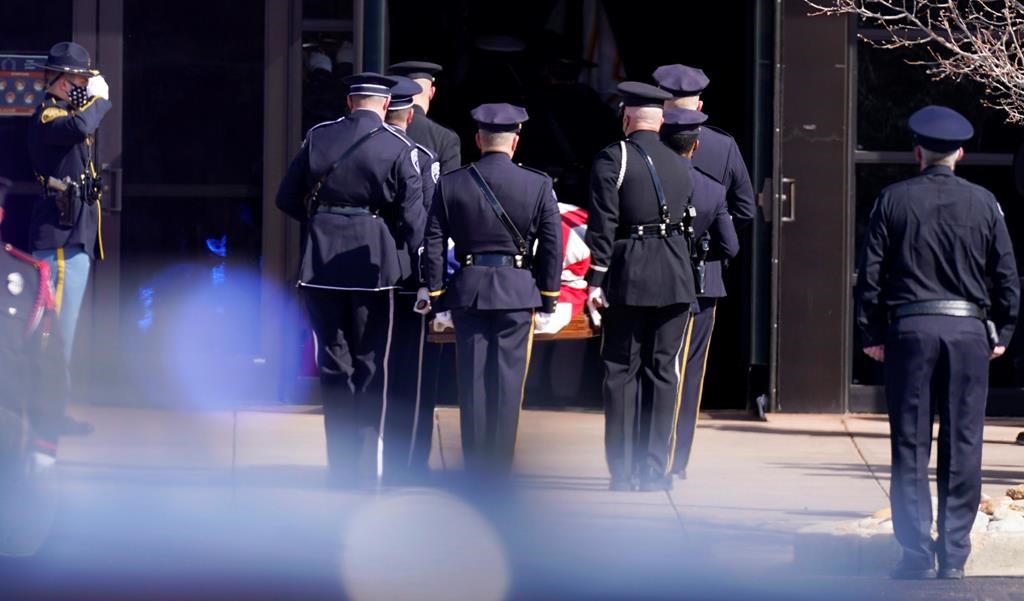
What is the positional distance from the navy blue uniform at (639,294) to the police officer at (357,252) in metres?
0.96

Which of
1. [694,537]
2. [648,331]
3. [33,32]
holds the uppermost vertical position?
[33,32]

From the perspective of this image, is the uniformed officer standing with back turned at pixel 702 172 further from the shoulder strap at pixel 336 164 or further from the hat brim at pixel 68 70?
the hat brim at pixel 68 70

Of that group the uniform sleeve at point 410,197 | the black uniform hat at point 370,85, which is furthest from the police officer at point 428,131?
the uniform sleeve at point 410,197

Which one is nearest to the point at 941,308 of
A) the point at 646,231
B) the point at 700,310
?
the point at 646,231

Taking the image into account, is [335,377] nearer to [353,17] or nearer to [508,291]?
[508,291]

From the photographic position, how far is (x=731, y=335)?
13.8 meters

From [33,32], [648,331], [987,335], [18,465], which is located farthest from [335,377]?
[33,32]

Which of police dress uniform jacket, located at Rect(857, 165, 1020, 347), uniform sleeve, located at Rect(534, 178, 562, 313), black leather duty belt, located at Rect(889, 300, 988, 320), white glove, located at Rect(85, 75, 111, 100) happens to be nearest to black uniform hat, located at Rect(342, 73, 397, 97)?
uniform sleeve, located at Rect(534, 178, 562, 313)

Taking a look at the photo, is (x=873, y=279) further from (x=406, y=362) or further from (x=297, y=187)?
(x=297, y=187)

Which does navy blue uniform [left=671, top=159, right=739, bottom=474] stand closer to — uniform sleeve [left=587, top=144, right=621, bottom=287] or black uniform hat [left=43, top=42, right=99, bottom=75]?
uniform sleeve [left=587, top=144, right=621, bottom=287]

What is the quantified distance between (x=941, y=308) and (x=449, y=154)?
324cm

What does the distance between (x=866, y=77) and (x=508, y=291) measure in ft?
14.7

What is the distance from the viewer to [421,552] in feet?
27.3

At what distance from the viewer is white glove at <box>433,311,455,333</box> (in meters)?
9.88
